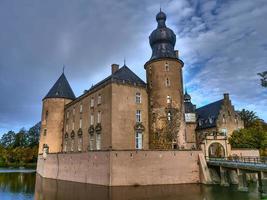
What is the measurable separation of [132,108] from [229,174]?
462 inches

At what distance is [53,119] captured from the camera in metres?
41.3

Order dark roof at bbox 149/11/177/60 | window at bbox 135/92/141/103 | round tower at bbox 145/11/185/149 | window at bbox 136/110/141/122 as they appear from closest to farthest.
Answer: round tower at bbox 145/11/185/149, window at bbox 136/110/141/122, window at bbox 135/92/141/103, dark roof at bbox 149/11/177/60

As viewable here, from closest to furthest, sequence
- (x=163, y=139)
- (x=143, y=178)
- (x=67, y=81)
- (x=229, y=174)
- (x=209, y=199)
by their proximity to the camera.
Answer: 1. (x=209, y=199)
2. (x=143, y=178)
3. (x=229, y=174)
4. (x=163, y=139)
5. (x=67, y=81)

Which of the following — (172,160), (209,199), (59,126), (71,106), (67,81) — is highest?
(67,81)

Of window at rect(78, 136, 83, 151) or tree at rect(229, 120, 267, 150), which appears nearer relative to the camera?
tree at rect(229, 120, 267, 150)

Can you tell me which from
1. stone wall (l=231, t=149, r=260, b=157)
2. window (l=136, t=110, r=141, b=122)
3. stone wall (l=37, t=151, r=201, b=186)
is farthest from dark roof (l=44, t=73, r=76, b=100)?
stone wall (l=231, t=149, r=260, b=157)

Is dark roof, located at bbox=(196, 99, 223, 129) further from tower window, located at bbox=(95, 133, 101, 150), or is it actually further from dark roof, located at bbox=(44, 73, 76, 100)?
dark roof, located at bbox=(44, 73, 76, 100)

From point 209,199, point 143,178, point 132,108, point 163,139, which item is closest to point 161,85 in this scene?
point 132,108

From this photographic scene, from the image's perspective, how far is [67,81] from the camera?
45.7 metres

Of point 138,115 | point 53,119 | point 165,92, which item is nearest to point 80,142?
point 53,119

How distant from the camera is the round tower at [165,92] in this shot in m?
28.7

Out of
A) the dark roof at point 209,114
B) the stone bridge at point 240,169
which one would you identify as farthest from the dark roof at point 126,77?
the dark roof at point 209,114

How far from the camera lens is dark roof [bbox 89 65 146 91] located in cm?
2900

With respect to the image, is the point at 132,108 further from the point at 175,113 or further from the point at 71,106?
the point at 71,106
